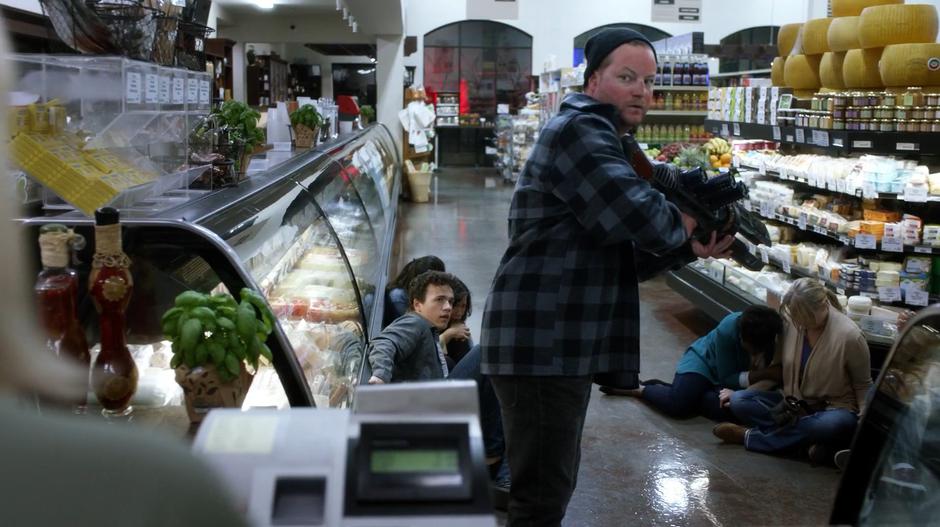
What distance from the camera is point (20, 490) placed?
66cm

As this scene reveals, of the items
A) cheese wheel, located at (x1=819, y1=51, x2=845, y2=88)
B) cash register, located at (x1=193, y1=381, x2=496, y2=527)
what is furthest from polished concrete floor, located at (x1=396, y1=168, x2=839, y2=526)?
cash register, located at (x1=193, y1=381, x2=496, y2=527)

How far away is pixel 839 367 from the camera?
4898 millimetres

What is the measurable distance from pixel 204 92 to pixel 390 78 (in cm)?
1312

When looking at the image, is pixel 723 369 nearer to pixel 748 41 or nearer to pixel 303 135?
pixel 303 135

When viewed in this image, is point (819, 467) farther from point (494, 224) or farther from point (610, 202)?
point (494, 224)

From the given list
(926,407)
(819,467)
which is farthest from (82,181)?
(819,467)

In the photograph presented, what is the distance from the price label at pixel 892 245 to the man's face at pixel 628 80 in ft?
10.8

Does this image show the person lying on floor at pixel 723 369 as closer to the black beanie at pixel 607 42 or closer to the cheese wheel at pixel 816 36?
the cheese wheel at pixel 816 36

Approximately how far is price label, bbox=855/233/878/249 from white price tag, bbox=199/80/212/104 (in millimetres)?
3894

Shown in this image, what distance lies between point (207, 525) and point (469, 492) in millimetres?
264

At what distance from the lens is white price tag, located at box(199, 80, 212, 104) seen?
3.22 metres

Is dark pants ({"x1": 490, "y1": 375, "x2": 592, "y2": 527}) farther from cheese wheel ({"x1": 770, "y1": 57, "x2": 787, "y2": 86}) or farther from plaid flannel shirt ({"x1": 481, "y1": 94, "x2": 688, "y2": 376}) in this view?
cheese wheel ({"x1": 770, "y1": 57, "x2": 787, "y2": 86})

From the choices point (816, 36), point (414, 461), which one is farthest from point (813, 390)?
point (414, 461)

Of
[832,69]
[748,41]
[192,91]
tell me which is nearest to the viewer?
[192,91]
